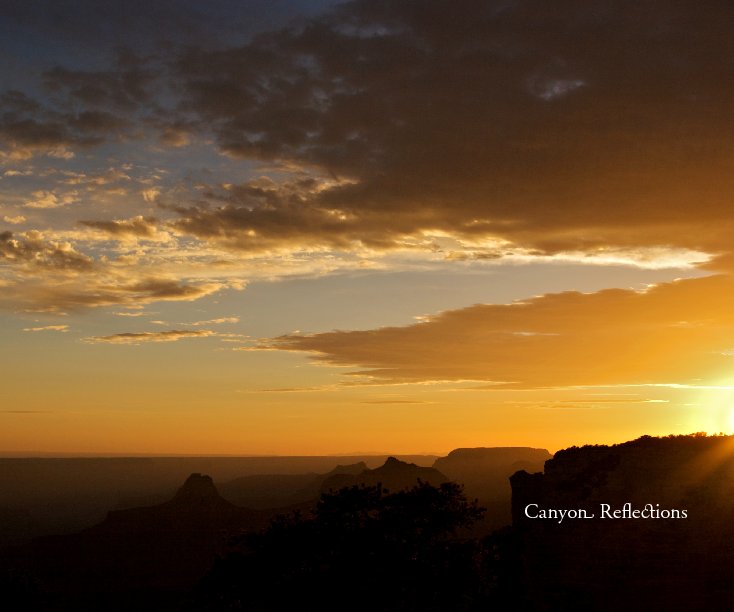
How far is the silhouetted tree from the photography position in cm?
2959

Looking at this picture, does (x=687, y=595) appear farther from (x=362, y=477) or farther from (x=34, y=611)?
(x=362, y=477)

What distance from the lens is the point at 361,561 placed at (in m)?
29.9

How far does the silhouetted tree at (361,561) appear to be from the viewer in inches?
1165


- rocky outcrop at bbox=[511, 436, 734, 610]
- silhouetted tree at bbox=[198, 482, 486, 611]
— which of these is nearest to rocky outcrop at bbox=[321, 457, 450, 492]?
rocky outcrop at bbox=[511, 436, 734, 610]

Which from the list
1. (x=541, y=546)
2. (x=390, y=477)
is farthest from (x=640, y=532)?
(x=390, y=477)

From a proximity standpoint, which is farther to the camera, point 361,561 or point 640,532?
point 640,532

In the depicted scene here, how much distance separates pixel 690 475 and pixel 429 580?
412 inches

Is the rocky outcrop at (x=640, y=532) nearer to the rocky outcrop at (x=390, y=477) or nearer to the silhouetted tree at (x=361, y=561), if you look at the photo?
the silhouetted tree at (x=361, y=561)

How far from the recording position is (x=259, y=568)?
30609mm

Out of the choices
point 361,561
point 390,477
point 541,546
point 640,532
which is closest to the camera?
point 361,561

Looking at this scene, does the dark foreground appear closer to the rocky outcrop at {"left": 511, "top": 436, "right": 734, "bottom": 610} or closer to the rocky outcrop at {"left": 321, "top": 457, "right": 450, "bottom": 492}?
the rocky outcrop at {"left": 511, "top": 436, "right": 734, "bottom": 610}

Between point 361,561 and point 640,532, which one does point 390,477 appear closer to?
point 640,532

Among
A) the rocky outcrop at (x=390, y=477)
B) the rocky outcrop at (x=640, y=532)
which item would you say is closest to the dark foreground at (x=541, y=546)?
the rocky outcrop at (x=640, y=532)

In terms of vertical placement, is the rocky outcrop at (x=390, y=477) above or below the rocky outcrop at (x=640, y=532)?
below
